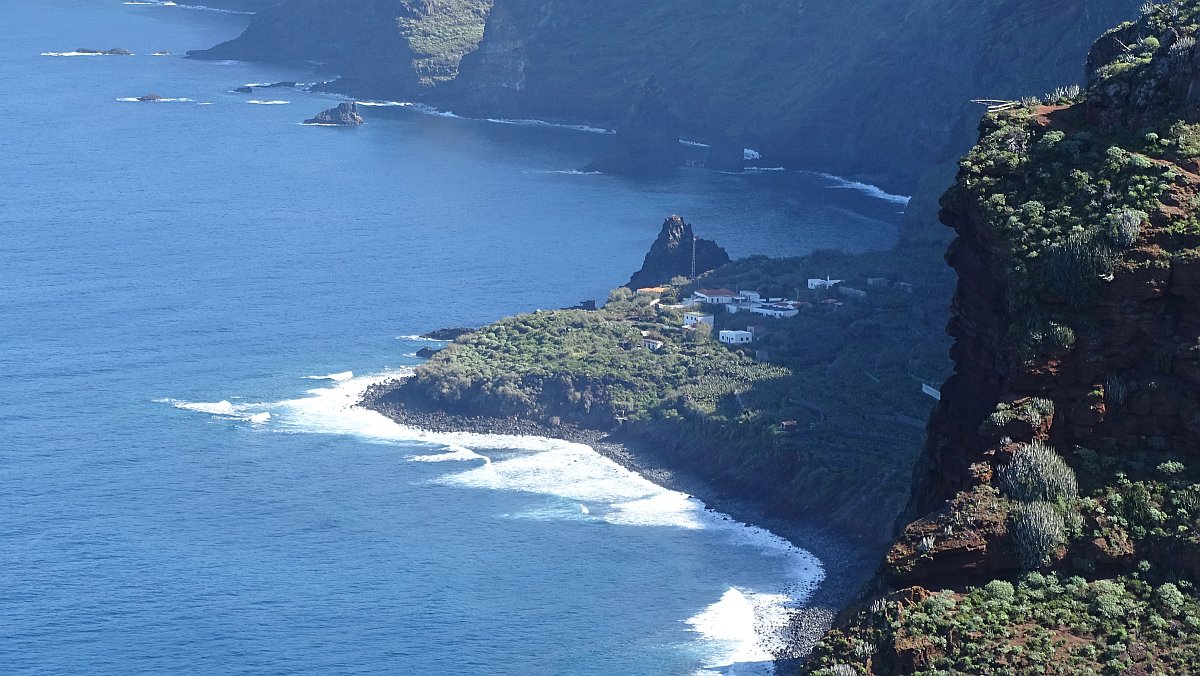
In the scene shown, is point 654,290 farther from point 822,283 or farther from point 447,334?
point 447,334

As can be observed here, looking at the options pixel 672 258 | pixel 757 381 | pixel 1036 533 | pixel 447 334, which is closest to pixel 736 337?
pixel 757 381

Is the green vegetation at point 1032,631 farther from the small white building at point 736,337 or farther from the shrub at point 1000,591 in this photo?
the small white building at point 736,337

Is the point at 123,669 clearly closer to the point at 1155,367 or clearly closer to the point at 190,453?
the point at 190,453

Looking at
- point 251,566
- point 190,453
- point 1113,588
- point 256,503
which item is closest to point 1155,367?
point 1113,588

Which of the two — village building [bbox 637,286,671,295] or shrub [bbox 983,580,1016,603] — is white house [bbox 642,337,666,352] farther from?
shrub [bbox 983,580,1016,603]

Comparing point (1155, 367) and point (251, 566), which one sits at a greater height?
point (1155, 367)

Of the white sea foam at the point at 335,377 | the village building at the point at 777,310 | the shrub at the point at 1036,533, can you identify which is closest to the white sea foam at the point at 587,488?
the white sea foam at the point at 335,377
